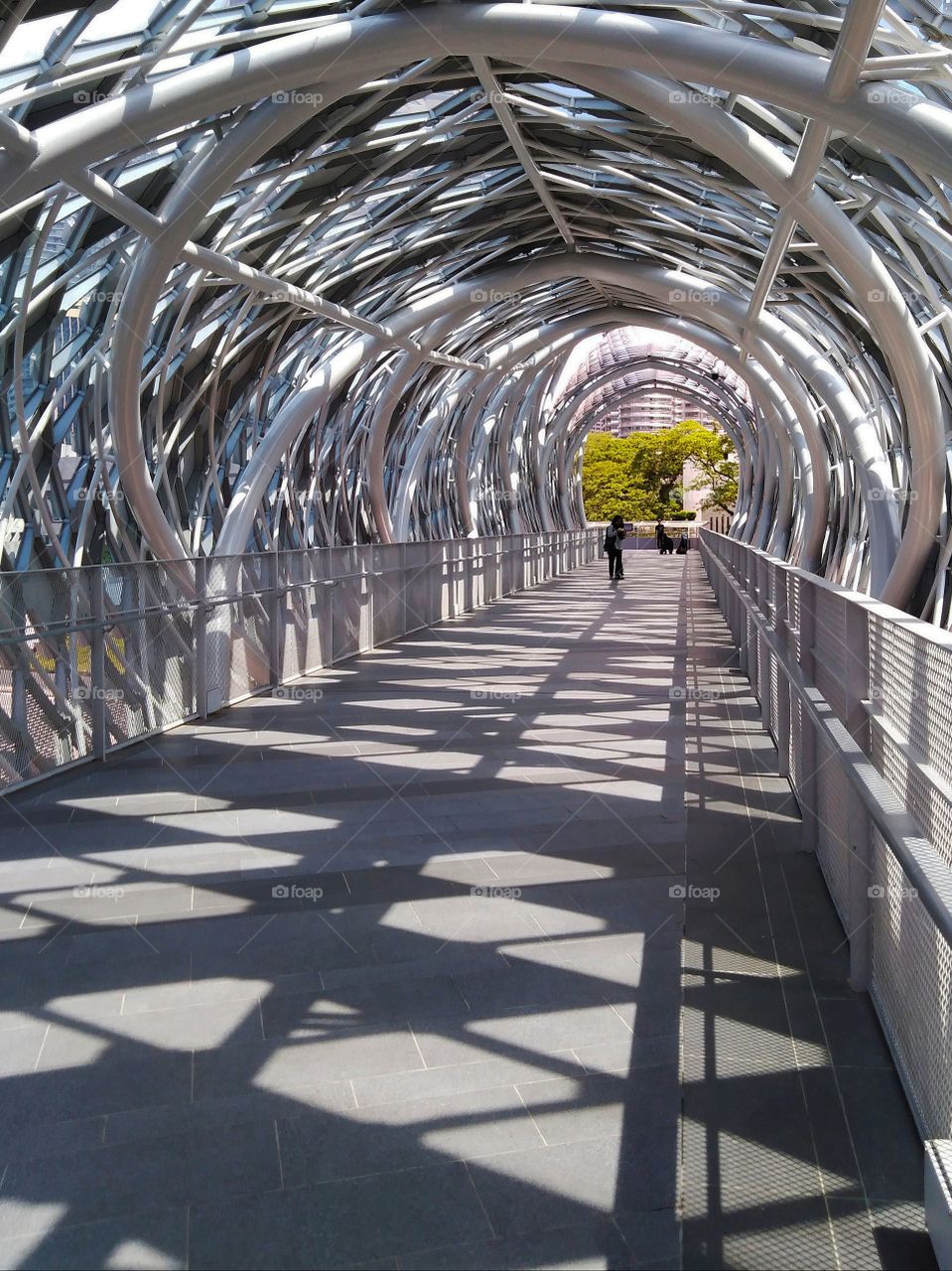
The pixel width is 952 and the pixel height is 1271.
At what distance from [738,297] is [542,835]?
23.9 meters

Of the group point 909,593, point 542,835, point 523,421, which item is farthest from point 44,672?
point 523,421

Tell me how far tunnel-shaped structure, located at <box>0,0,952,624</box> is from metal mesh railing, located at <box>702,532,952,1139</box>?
5.73m

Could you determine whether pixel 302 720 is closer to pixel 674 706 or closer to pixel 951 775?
pixel 674 706

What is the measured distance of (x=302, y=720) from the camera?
12766 mm
